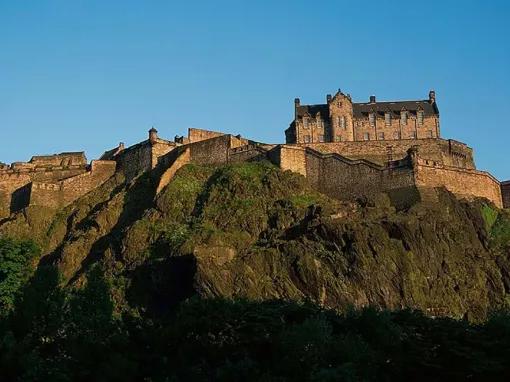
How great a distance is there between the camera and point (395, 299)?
2468 inches

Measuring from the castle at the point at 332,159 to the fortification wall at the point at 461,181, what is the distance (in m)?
0.09

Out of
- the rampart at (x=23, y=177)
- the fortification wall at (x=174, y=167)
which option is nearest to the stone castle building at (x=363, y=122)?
the fortification wall at (x=174, y=167)

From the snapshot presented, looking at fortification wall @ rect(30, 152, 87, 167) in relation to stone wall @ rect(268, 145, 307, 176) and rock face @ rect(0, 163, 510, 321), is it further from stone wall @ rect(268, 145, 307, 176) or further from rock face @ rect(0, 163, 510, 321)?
stone wall @ rect(268, 145, 307, 176)

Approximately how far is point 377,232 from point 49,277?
23655 mm

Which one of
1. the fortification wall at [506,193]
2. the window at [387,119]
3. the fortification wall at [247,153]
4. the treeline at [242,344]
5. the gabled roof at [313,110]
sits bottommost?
the treeline at [242,344]

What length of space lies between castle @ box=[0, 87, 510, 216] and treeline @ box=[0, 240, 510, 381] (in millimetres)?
24075

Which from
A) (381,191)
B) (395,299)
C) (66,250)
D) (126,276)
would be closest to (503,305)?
(395,299)

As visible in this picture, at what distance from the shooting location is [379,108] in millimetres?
93688

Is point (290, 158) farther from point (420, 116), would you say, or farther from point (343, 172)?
point (420, 116)

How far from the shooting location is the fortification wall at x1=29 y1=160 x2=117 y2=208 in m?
84.8

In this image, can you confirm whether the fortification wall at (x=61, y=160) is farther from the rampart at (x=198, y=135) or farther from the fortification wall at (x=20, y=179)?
the rampart at (x=198, y=135)

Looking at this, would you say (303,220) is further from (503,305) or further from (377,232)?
(503,305)

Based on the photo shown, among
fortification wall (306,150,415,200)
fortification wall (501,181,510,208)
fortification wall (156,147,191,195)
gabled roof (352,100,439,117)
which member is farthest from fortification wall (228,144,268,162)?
fortification wall (501,181,510,208)

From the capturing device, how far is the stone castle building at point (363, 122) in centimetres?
9150
